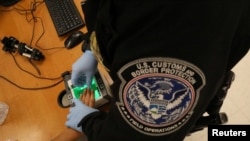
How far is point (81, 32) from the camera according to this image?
40.8 inches

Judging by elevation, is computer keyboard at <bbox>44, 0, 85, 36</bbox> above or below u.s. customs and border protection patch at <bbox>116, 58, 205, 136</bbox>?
above

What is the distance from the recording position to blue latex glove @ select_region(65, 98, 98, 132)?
0.78 m

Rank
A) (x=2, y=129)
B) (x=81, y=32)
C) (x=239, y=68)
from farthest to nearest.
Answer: (x=239, y=68) < (x=81, y=32) < (x=2, y=129)

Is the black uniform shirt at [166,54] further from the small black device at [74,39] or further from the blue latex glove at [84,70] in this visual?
the small black device at [74,39]

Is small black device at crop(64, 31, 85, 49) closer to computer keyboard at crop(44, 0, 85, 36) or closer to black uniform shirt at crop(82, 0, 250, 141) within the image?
computer keyboard at crop(44, 0, 85, 36)

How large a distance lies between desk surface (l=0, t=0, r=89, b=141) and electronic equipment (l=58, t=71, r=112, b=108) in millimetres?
27

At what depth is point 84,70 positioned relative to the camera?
0.90m

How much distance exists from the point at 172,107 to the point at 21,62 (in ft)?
2.64

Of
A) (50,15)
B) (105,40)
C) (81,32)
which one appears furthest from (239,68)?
(105,40)

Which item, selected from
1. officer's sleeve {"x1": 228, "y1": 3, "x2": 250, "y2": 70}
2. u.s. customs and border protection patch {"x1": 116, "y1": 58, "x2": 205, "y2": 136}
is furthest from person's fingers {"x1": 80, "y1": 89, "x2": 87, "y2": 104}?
officer's sleeve {"x1": 228, "y1": 3, "x2": 250, "y2": 70}

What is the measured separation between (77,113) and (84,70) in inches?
7.1

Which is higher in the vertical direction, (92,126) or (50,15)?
(50,15)

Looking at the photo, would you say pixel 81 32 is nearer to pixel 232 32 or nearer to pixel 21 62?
pixel 21 62

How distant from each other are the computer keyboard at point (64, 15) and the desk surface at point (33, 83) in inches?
1.3
